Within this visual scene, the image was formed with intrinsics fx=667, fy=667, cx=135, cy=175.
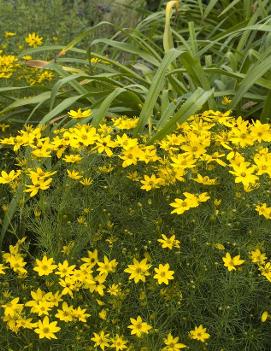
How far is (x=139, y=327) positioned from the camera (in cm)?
185

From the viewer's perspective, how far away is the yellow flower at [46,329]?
1.79 m

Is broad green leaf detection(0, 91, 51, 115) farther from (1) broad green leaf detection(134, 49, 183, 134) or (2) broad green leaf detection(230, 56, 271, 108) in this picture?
(2) broad green leaf detection(230, 56, 271, 108)

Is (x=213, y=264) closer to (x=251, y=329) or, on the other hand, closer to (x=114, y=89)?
(x=251, y=329)

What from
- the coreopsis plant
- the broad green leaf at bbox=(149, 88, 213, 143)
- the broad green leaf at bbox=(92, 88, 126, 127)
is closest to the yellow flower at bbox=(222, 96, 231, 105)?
the broad green leaf at bbox=(149, 88, 213, 143)

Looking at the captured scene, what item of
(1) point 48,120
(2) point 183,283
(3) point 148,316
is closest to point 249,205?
(2) point 183,283

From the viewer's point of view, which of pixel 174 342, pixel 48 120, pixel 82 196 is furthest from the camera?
pixel 48 120

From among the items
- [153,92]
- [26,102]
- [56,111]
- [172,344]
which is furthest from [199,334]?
[26,102]

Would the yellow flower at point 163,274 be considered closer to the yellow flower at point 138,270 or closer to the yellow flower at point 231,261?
the yellow flower at point 138,270

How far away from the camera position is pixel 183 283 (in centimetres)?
197

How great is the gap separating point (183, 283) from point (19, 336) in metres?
0.51

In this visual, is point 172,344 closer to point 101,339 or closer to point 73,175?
point 101,339

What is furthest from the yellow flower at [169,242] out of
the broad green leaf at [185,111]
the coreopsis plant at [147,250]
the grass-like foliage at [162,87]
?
the grass-like foliage at [162,87]

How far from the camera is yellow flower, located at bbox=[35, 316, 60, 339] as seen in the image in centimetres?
179

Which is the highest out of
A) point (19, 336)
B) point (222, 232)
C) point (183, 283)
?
point (222, 232)
